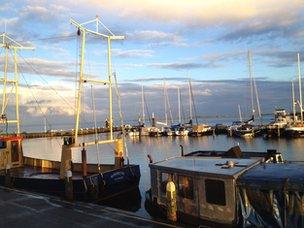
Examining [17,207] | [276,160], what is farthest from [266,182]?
[17,207]

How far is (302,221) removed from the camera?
40.7 ft

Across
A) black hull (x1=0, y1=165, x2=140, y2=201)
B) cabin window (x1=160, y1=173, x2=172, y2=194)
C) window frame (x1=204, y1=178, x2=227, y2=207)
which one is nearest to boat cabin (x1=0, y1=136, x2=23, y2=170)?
black hull (x1=0, y1=165, x2=140, y2=201)

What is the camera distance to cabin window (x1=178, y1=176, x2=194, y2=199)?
16125 mm

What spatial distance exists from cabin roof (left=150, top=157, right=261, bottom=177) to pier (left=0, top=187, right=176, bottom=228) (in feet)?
8.36

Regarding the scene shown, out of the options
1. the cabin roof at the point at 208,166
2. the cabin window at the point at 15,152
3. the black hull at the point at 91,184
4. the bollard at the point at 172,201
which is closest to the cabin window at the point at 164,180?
the cabin roof at the point at 208,166

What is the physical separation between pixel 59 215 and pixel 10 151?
15806mm

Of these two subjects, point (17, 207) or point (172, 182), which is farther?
point (17, 207)

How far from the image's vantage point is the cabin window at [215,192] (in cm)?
1480

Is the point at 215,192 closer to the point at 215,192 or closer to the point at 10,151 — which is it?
the point at 215,192

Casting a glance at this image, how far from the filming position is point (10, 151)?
1228 inches

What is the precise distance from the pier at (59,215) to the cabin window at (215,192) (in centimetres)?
188

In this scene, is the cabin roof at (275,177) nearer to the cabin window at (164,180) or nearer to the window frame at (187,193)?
the window frame at (187,193)

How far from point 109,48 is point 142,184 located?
11.0 m

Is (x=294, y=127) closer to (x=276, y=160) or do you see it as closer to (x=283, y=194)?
(x=276, y=160)
